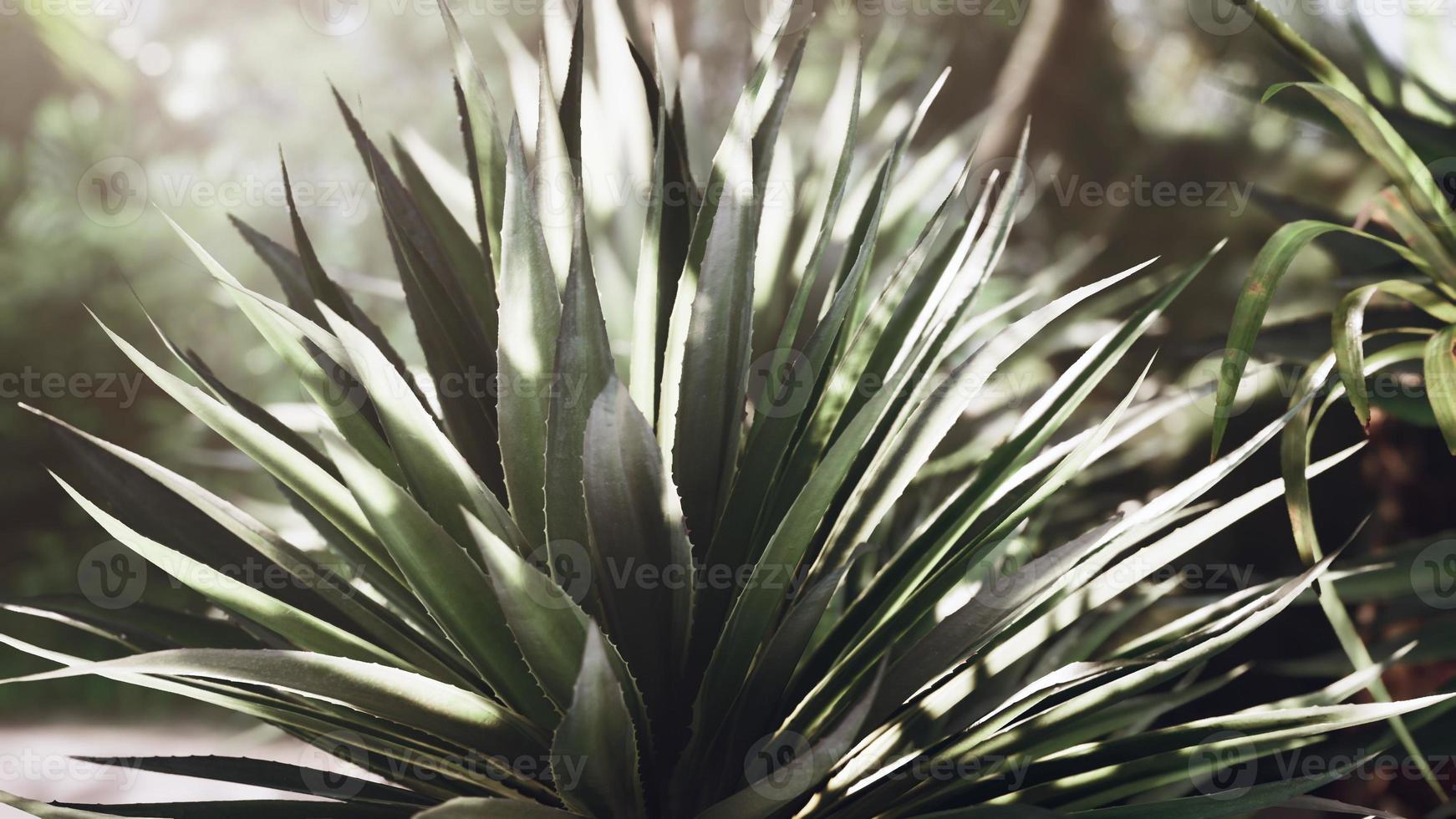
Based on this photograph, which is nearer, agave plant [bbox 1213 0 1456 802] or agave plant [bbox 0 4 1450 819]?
agave plant [bbox 0 4 1450 819]

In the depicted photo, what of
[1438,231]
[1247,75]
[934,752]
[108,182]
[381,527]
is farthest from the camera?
[108,182]

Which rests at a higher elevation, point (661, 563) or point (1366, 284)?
point (1366, 284)

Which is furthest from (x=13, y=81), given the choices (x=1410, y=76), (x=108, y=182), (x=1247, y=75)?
(x=1410, y=76)

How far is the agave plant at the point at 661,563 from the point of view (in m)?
0.67

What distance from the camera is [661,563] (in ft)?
2.34

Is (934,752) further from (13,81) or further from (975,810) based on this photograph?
(13,81)

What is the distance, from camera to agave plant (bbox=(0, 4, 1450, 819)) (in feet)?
2.19

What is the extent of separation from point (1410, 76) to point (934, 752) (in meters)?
1.33

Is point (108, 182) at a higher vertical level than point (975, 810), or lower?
higher

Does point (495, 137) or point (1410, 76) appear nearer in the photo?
point (495, 137)

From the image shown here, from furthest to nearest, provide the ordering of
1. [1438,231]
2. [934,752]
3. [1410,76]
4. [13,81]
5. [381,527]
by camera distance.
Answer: [13,81]
[1410,76]
[1438,231]
[934,752]
[381,527]

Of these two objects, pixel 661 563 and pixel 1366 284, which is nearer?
pixel 661 563

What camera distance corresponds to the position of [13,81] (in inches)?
246

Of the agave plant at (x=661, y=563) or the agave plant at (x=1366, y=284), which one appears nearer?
the agave plant at (x=661, y=563)
